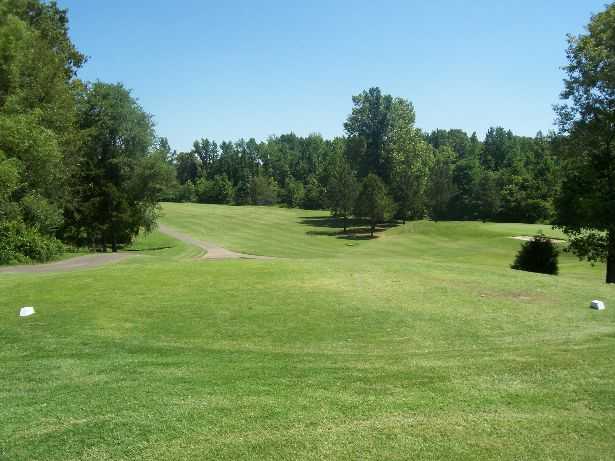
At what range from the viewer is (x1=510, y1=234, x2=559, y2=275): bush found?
2578 centimetres

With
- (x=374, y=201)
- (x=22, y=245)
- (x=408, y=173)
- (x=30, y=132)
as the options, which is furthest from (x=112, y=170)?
(x=408, y=173)

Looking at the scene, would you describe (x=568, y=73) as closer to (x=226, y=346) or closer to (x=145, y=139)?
(x=226, y=346)

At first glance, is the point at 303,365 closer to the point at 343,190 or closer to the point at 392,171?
the point at 343,190

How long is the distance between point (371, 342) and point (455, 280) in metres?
7.16

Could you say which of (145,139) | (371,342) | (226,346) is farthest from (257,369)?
(145,139)

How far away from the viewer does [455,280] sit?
16.1m

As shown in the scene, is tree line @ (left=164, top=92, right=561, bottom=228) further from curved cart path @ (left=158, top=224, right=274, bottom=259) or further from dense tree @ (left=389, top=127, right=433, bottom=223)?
curved cart path @ (left=158, top=224, right=274, bottom=259)

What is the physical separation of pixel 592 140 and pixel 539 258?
6503 mm

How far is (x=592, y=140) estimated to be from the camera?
2559 cm

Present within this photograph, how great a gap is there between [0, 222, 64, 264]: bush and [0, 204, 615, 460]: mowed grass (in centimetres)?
765

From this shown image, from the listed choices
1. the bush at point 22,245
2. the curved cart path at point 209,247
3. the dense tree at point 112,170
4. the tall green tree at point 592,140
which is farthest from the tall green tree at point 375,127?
the bush at point 22,245

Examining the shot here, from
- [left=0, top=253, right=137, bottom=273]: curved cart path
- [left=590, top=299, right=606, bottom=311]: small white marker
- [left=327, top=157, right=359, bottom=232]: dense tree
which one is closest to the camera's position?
[left=590, top=299, right=606, bottom=311]: small white marker

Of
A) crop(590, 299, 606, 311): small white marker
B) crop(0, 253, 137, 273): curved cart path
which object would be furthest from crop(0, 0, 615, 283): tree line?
crop(590, 299, 606, 311): small white marker

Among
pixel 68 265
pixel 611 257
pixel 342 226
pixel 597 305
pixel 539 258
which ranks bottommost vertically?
pixel 342 226
